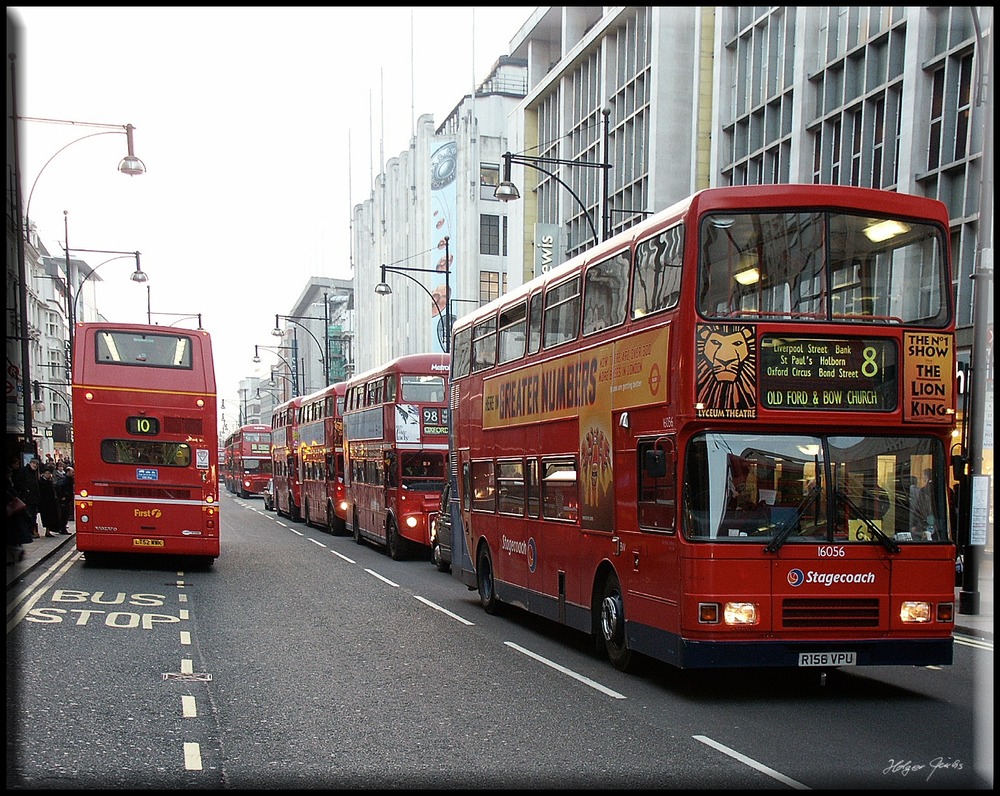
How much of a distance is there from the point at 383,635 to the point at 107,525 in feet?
29.4

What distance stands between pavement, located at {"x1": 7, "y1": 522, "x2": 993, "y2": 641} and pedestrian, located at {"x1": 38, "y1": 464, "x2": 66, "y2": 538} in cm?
51

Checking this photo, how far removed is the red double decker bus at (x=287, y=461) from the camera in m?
41.6

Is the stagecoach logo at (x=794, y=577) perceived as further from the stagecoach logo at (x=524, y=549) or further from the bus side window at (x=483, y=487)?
the bus side window at (x=483, y=487)

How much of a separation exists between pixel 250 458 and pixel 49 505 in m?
41.6

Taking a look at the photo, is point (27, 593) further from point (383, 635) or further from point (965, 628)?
point (965, 628)

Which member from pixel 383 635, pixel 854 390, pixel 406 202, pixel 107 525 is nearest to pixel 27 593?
pixel 107 525

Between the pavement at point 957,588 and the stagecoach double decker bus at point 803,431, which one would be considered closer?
the stagecoach double decker bus at point 803,431

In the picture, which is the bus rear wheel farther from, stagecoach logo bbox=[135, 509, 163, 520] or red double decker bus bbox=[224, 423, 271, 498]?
red double decker bus bbox=[224, 423, 271, 498]

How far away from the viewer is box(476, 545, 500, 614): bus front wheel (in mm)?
15539

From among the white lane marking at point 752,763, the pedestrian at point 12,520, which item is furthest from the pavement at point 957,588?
the white lane marking at point 752,763

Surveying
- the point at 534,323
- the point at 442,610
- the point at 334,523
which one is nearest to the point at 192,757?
the point at 534,323

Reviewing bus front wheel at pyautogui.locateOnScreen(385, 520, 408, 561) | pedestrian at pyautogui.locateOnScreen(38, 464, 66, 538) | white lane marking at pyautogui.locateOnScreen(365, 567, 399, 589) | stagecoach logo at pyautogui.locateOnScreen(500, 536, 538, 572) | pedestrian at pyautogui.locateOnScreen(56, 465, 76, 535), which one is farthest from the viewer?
pedestrian at pyautogui.locateOnScreen(56, 465, 76, 535)

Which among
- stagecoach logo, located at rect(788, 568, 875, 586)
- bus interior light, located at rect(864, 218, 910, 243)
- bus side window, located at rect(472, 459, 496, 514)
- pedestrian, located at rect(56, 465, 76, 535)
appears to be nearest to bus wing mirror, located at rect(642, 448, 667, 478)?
stagecoach logo, located at rect(788, 568, 875, 586)

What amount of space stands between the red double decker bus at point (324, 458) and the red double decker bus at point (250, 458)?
88.5 ft
